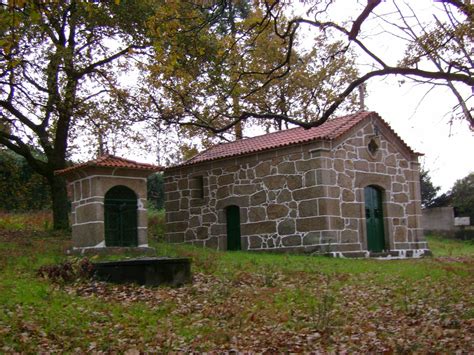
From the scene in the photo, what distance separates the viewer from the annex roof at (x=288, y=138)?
1798 cm

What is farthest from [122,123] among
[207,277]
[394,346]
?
[394,346]

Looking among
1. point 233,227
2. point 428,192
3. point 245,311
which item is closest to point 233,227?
point 233,227

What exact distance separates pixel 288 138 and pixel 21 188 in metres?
9.78

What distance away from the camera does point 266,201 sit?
18859 millimetres

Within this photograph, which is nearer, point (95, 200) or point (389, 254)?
point (95, 200)

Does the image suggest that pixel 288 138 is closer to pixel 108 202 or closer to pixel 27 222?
pixel 108 202

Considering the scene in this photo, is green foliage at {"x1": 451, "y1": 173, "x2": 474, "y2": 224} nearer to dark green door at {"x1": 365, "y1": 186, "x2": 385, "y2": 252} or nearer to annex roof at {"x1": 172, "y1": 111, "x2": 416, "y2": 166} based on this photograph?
annex roof at {"x1": 172, "y1": 111, "x2": 416, "y2": 166}

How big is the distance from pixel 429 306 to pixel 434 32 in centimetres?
530

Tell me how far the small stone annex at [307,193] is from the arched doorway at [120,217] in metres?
5.20

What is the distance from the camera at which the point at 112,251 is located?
46.7 ft

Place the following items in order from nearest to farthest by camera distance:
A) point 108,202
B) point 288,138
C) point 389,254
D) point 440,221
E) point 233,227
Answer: point 108,202
point 288,138
point 389,254
point 233,227
point 440,221

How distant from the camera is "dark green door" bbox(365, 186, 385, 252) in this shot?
1908cm

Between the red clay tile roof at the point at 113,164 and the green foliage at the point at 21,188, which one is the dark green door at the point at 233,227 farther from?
the green foliage at the point at 21,188

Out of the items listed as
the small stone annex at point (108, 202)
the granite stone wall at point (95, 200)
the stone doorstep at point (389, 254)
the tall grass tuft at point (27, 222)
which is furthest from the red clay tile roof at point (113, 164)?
the tall grass tuft at point (27, 222)
